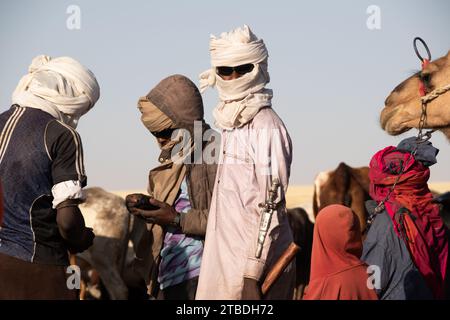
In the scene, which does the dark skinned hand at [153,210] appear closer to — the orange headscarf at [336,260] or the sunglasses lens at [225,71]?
the sunglasses lens at [225,71]

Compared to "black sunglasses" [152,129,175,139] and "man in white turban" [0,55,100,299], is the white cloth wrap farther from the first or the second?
"black sunglasses" [152,129,175,139]

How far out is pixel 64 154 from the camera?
612 centimetres

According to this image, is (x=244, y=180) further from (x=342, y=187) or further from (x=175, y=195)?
(x=342, y=187)

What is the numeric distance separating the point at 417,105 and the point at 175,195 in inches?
123

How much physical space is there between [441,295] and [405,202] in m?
0.72

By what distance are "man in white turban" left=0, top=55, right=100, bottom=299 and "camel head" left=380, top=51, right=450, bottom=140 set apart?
170 inches

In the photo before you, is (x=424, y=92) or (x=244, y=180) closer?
(x=244, y=180)

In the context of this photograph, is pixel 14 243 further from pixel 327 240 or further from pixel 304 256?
pixel 304 256

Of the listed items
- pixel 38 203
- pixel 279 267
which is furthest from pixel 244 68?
pixel 38 203

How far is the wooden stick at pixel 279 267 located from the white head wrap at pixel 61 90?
56.8 inches

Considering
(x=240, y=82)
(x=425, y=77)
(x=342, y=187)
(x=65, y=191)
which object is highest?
(x=240, y=82)

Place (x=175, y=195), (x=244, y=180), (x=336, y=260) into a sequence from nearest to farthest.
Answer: (x=336, y=260) → (x=244, y=180) → (x=175, y=195)

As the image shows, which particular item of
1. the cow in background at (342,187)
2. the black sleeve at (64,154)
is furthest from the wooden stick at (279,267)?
the cow in background at (342,187)
